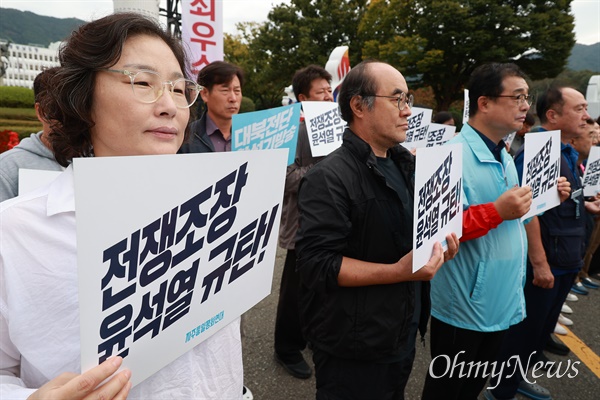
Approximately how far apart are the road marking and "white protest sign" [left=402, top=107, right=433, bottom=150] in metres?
2.44

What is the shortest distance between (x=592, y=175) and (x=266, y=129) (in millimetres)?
3027

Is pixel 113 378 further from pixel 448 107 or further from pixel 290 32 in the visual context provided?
pixel 290 32

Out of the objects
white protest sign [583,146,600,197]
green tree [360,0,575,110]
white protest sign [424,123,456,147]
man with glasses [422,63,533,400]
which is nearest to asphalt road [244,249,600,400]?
man with glasses [422,63,533,400]

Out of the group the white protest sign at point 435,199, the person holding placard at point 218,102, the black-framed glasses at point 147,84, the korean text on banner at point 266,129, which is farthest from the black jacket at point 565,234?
the black-framed glasses at point 147,84

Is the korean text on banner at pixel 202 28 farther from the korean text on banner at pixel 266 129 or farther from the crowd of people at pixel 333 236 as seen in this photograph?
→ the korean text on banner at pixel 266 129

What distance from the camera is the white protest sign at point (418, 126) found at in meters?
4.48

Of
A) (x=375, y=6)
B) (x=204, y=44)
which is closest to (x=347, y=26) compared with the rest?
(x=375, y=6)

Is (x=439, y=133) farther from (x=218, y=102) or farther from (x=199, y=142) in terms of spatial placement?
(x=199, y=142)

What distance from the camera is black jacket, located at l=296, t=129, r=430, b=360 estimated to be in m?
1.53

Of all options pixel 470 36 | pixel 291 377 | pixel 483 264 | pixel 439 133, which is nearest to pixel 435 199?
pixel 483 264

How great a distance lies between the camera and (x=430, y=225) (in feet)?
4.79

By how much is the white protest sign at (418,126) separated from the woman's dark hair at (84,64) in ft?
12.8

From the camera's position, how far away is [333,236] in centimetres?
152

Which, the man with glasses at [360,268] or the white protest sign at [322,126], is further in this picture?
the white protest sign at [322,126]
